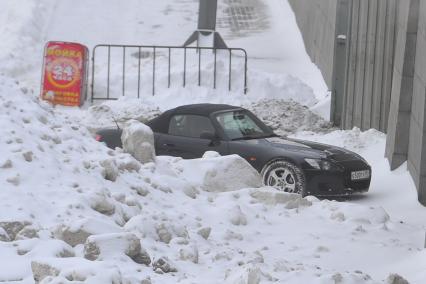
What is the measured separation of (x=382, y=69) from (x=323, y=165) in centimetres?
353

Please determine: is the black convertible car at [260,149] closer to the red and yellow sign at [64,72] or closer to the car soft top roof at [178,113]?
the car soft top roof at [178,113]

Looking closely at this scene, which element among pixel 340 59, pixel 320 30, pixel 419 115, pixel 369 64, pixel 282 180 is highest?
pixel 320 30

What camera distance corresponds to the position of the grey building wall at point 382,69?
14.8m

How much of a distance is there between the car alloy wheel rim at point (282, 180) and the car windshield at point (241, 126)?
0.78 metres

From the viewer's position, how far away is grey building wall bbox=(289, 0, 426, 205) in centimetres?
1484

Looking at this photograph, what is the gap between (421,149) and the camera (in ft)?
46.7

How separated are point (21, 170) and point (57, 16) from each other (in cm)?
1974

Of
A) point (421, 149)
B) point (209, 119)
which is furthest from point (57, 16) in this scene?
point (421, 149)

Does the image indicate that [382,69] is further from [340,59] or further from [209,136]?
[209,136]

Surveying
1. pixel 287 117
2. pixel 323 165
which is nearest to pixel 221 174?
pixel 323 165

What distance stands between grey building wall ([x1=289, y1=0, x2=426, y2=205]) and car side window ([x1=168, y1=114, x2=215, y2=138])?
2.41 meters

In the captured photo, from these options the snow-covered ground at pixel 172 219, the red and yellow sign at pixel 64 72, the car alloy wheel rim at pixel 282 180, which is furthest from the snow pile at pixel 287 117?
the car alloy wheel rim at pixel 282 180

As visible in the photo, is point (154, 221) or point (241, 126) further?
point (241, 126)

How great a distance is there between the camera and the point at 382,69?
1777 cm
